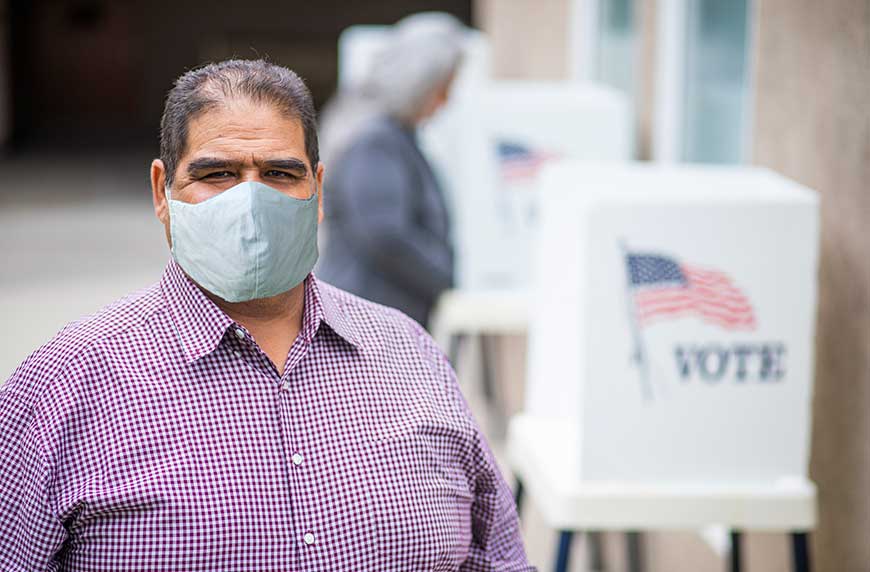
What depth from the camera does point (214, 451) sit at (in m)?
1.50

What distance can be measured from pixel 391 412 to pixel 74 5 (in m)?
20.6

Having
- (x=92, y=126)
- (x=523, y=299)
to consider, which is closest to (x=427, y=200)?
(x=523, y=299)

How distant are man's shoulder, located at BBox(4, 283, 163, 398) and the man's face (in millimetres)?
149

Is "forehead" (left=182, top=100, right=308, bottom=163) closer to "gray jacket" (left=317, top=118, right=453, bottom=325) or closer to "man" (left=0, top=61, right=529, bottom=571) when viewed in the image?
"man" (left=0, top=61, right=529, bottom=571)

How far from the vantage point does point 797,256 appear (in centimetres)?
241

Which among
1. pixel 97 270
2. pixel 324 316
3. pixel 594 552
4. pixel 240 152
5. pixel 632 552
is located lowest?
pixel 97 270

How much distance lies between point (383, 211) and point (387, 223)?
39mm

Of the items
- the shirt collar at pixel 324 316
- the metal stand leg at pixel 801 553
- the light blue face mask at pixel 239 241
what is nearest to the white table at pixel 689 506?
the metal stand leg at pixel 801 553

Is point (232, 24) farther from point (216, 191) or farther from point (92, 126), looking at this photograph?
point (216, 191)

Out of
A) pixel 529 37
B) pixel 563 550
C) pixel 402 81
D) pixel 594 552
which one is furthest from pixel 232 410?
pixel 529 37

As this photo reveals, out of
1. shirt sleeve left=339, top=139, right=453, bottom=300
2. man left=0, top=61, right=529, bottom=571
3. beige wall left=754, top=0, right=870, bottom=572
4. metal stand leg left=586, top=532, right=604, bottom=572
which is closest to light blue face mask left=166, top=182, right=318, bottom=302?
man left=0, top=61, right=529, bottom=571

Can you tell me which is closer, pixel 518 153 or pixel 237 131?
pixel 237 131

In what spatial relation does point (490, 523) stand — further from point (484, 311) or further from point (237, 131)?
point (484, 311)

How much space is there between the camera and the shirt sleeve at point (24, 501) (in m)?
1.44
